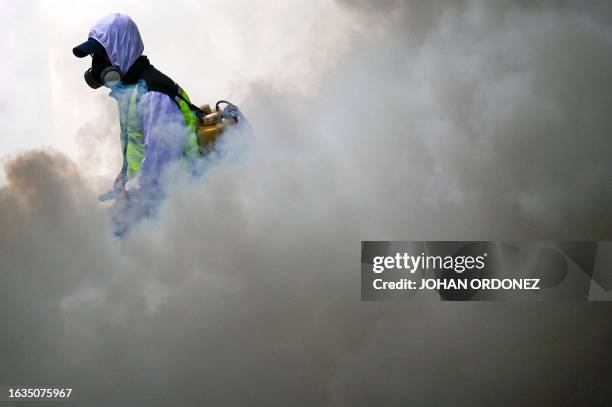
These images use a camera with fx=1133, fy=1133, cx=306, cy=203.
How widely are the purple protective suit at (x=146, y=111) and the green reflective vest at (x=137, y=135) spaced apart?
4cm

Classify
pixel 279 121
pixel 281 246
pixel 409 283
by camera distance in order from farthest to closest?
pixel 279 121
pixel 281 246
pixel 409 283

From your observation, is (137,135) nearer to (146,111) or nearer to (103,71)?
(146,111)

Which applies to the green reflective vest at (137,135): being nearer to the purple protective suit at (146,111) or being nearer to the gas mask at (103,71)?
the purple protective suit at (146,111)

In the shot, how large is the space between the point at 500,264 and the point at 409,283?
2.31 feet

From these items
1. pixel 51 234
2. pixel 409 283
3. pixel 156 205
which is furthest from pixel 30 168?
pixel 409 283

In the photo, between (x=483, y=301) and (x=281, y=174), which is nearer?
(x=483, y=301)

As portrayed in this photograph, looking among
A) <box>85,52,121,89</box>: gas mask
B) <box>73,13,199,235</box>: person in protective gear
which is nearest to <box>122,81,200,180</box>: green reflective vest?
<box>73,13,199,235</box>: person in protective gear

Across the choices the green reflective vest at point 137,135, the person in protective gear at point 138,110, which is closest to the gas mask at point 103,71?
the person in protective gear at point 138,110

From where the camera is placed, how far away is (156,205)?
8.36m

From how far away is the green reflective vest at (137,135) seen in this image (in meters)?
8.25

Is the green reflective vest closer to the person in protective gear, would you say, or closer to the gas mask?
the person in protective gear

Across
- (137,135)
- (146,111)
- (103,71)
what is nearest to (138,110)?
(146,111)

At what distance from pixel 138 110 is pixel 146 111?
0.09 m

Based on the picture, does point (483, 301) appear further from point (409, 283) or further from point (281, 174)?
point (281, 174)
